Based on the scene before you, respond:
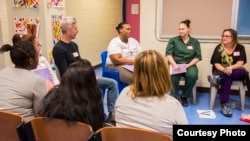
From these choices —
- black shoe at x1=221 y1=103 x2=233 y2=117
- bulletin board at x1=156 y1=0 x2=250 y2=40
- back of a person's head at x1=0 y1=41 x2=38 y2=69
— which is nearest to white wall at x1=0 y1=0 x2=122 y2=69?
bulletin board at x1=156 y1=0 x2=250 y2=40

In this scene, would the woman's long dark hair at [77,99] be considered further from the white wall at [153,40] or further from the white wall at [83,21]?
the white wall at [153,40]

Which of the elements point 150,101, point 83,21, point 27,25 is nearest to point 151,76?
point 150,101

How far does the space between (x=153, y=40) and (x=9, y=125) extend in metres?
3.23

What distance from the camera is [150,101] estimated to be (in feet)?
5.01

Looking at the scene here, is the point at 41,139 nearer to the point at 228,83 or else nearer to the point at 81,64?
the point at 81,64

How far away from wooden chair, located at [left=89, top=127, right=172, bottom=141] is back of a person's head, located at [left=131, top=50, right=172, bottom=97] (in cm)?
28

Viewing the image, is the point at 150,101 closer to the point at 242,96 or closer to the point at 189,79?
the point at 189,79

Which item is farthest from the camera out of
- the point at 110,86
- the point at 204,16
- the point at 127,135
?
the point at 204,16

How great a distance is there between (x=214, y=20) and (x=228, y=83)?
112 cm

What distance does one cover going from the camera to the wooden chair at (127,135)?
130 centimetres

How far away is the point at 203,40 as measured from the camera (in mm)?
4223

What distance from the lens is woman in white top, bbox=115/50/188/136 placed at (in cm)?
148

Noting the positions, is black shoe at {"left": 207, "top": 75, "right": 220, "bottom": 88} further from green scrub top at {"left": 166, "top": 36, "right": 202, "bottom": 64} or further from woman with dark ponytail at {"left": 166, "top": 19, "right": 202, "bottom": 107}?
green scrub top at {"left": 166, "top": 36, "right": 202, "bottom": 64}

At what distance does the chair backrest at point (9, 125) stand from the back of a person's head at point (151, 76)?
728mm
